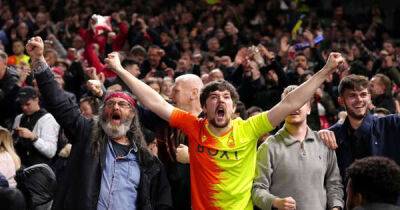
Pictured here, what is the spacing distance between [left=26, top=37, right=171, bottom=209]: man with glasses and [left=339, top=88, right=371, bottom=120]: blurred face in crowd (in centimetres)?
139

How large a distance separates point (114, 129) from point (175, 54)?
8.85m

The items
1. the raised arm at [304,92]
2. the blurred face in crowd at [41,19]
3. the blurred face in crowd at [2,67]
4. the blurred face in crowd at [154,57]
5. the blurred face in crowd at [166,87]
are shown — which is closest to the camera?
the raised arm at [304,92]

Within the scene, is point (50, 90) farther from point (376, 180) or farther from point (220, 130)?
point (376, 180)

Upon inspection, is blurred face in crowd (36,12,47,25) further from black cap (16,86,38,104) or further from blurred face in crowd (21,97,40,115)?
blurred face in crowd (21,97,40,115)

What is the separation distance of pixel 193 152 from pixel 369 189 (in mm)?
1635

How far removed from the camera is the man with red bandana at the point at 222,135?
534cm

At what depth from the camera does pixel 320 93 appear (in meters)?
9.77

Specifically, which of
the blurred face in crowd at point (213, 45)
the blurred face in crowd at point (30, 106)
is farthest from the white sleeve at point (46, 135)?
the blurred face in crowd at point (213, 45)

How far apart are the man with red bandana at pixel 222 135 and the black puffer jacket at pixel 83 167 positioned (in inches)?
11.0

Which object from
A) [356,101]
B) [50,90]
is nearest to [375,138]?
[356,101]

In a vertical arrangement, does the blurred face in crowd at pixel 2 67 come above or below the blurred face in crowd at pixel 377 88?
above

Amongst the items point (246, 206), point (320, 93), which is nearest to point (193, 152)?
point (246, 206)

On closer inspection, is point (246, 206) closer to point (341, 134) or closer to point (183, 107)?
point (341, 134)

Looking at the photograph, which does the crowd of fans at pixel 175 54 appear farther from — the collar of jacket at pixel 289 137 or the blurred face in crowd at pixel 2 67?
the collar of jacket at pixel 289 137
